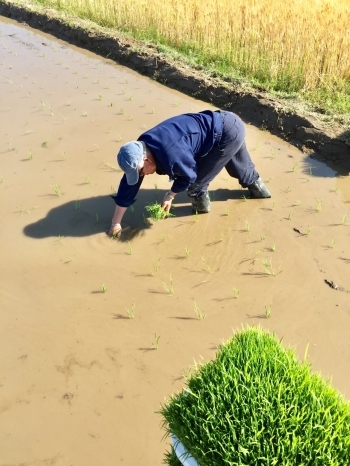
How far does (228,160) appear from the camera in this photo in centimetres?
376

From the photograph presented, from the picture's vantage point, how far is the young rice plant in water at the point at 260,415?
159cm

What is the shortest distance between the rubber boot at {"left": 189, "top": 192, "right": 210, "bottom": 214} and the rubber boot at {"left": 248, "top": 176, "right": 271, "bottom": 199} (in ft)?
1.55

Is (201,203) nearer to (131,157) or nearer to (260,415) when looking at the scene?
(131,157)

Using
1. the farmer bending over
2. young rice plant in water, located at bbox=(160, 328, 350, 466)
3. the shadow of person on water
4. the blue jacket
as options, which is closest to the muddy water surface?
the shadow of person on water

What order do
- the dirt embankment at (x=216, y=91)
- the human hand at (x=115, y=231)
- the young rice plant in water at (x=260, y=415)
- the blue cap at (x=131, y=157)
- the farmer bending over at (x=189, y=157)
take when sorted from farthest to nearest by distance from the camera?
the dirt embankment at (x=216, y=91), the human hand at (x=115, y=231), the farmer bending over at (x=189, y=157), the blue cap at (x=131, y=157), the young rice plant in water at (x=260, y=415)

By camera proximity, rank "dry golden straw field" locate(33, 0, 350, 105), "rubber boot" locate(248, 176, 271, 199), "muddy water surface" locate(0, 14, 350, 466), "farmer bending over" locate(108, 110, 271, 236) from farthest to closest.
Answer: "dry golden straw field" locate(33, 0, 350, 105) < "rubber boot" locate(248, 176, 271, 199) < "farmer bending over" locate(108, 110, 271, 236) < "muddy water surface" locate(0, 14, 350, 466)

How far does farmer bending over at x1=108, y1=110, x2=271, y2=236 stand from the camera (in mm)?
3148

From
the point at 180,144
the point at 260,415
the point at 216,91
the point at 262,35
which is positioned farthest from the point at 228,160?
the point at 262,35

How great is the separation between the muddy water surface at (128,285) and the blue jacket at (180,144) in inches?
23.6

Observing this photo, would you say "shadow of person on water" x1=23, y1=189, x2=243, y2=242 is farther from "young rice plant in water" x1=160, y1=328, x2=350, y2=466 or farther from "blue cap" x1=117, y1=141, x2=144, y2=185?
"young rice plant in water" x1=160, y1=328, x2=350, y2=466

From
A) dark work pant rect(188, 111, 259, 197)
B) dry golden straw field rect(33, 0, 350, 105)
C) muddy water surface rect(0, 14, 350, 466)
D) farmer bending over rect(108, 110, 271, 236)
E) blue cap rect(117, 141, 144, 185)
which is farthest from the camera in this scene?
dry golden straw field rect(33, 0, 350, 105)

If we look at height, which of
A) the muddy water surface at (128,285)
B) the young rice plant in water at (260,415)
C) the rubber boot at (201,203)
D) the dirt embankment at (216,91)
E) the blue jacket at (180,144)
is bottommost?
the muddy water surface at (128,285)

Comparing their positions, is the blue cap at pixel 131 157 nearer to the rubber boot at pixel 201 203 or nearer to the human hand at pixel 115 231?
the human hand at pixel 115 231

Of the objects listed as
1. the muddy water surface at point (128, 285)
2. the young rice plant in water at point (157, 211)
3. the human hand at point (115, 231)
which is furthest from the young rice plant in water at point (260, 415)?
the human hand at point (115, 231)
